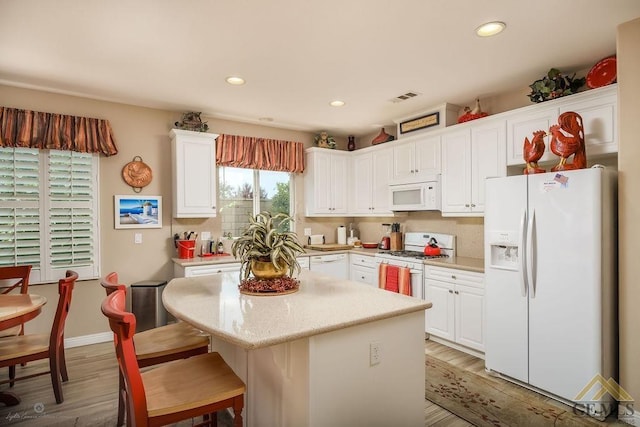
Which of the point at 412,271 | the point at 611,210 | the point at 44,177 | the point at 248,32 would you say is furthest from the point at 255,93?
the point at 611,210

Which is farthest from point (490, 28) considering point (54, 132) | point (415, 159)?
point (54, 132)

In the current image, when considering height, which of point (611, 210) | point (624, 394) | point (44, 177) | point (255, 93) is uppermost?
point (255, 93)

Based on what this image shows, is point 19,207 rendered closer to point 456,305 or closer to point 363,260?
point 363,260

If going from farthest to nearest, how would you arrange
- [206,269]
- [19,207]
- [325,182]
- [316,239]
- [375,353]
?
1. [316,239]
2. [325,182]
3. [206,269]
4. [19,207]
5. [375,353]

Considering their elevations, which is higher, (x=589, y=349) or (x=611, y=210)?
(x=611, y=210)

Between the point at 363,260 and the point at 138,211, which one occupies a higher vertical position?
the point at 138,211

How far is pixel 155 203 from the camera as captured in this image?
412 cm

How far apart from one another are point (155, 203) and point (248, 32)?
8.15 feet

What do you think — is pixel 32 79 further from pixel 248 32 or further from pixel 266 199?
pixel 266 199

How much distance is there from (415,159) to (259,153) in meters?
2.05

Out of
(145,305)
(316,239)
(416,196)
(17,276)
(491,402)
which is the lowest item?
(491,402)

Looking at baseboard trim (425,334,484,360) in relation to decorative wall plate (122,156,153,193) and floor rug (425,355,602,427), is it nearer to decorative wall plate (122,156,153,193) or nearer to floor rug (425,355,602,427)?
floor rug (425,355,602,427)

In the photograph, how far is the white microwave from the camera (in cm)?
406

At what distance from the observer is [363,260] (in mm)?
4711
